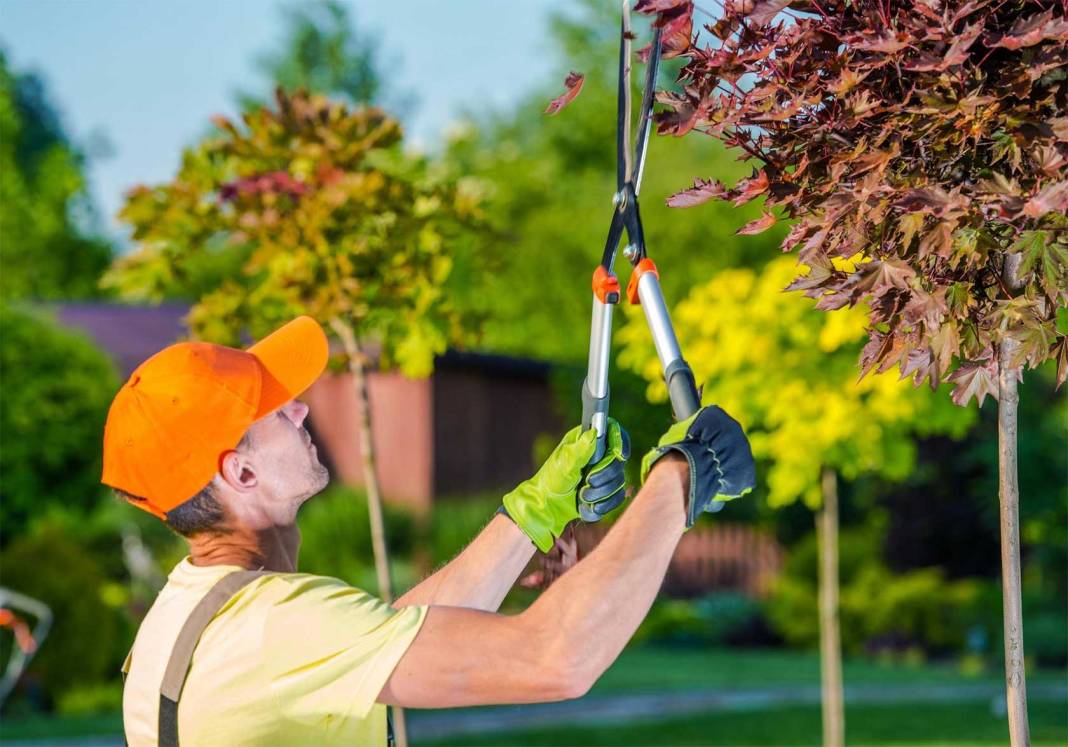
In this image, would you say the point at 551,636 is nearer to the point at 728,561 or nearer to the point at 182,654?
the point at 182,654

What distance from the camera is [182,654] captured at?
2.46 m

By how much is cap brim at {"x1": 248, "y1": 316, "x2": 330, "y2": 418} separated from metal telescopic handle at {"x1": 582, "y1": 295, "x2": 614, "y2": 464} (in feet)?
1.61

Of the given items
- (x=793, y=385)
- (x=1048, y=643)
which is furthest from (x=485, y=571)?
(x=1048, y=643)

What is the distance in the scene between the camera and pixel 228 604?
2467 mm

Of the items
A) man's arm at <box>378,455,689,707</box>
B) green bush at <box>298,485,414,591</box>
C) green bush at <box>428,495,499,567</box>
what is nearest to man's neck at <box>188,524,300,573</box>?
man's arm at <box>378,455,689,707</box>

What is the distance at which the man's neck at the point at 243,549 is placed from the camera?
8.73 feet

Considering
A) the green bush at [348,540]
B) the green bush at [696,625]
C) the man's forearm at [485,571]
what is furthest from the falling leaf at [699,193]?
the green bush at [696,625]

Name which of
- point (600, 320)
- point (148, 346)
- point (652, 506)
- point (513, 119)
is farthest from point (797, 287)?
point (513, 119)

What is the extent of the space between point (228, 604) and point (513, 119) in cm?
4711

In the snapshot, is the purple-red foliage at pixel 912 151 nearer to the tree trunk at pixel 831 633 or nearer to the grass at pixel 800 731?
the tree trunk at pixel 831 633

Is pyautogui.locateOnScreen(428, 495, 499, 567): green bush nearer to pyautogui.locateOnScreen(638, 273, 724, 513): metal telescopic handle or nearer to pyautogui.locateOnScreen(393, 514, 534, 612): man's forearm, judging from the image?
pyautogui.locateOnScreen(393, 514, 534, 612): man's forearm

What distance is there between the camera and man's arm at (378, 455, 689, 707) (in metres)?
2.25

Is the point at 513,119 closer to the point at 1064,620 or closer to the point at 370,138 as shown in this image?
the point at 1064,620

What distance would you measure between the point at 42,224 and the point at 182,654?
40389mm
